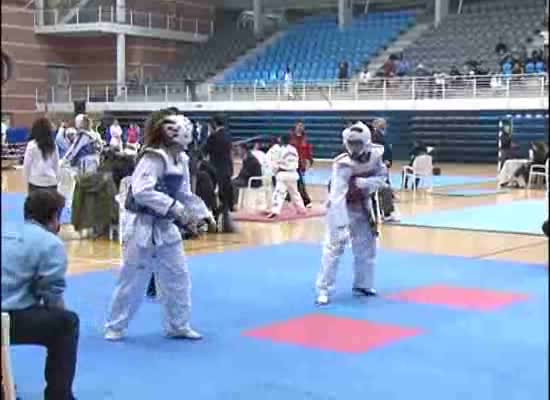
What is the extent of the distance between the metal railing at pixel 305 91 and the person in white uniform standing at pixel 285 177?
6.32 feet

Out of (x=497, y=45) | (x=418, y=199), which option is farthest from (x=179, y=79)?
(x=497, y=45)

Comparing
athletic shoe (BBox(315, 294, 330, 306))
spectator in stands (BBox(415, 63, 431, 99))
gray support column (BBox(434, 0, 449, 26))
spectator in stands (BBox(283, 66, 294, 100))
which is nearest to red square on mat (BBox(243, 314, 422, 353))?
athletic shoe (BBox(315, 294, 330, 306))

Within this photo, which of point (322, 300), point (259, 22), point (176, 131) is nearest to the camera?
point (176, 131)

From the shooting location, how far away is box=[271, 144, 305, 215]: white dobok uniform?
43.3 ft

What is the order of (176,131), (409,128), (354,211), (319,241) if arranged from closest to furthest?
(176,131)
(354,211)
(319,241)
(409,128)

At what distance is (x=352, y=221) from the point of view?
24.1 ft

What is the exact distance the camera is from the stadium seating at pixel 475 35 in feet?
82.4

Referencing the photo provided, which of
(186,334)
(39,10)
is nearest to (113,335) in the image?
(186,334)

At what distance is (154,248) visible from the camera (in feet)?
18.9

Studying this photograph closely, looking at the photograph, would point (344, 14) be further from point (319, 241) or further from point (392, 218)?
point (319, 241)

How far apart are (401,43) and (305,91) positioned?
903 cm

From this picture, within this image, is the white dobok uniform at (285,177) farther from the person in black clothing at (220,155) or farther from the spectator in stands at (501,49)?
the spectator in stands at (501,49)

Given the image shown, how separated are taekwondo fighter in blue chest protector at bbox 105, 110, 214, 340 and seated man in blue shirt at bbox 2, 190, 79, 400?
5.49ft

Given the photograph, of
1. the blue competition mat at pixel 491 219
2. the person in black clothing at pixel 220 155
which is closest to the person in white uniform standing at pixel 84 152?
the person in black clothing at pixel 220 155
